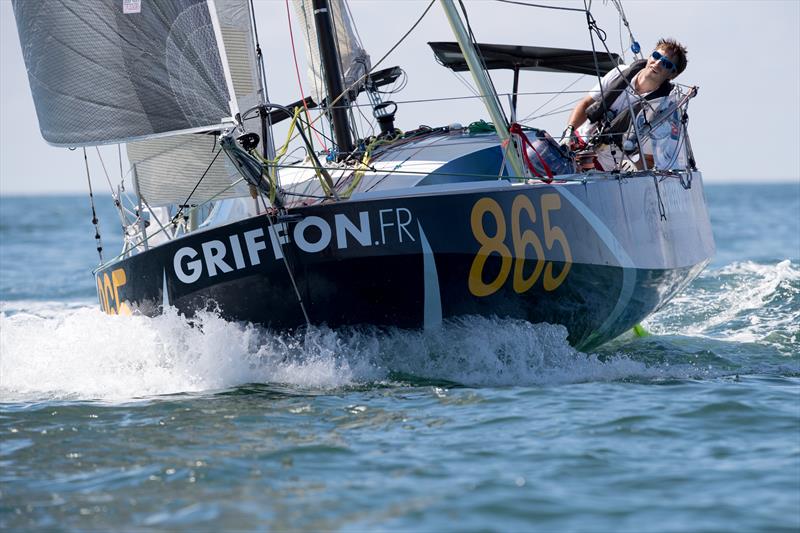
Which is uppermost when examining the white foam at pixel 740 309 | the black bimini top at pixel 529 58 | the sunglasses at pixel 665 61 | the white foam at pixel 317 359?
the black bimini top at pixel 529 58

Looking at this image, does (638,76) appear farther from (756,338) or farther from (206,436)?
(206,436)

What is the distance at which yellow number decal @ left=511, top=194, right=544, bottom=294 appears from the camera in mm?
6668

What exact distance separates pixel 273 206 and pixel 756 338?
14.9 feet

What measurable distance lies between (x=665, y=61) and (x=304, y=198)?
124 inches

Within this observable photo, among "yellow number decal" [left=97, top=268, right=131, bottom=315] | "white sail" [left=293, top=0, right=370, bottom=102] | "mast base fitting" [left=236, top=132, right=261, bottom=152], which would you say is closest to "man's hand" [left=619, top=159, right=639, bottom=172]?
"white sail" [left=293, top=0, right=370, bottom=102]

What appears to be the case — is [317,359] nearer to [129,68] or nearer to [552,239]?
[552,239]

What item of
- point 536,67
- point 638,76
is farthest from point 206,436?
point 536,67

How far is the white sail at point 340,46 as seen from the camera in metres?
9.57

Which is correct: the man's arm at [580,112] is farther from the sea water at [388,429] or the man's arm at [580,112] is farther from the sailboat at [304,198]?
the sea water at [388,429]

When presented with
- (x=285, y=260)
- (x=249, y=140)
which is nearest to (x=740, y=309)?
(x=285, y=260)

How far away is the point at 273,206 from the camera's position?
6.43 m

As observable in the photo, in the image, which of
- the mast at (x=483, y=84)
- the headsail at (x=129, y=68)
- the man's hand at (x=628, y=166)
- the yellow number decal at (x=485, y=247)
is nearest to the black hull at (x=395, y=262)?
the yellow number decal at (x=485, y=247)

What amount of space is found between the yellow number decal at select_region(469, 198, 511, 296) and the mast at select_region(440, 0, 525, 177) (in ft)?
1.72

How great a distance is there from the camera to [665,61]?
8438 mm
